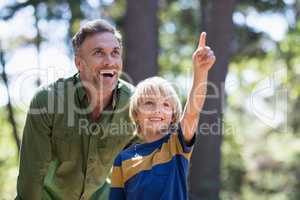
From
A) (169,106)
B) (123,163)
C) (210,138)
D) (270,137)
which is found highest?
(169,106)

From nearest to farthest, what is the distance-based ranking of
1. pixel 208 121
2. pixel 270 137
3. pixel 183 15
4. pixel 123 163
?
pixel 123 163 < pixel 208 121 < pixel 183 15 < pixel 270 137

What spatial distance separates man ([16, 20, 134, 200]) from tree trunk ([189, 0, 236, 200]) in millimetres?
3904

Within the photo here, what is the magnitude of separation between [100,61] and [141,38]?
3.96 m

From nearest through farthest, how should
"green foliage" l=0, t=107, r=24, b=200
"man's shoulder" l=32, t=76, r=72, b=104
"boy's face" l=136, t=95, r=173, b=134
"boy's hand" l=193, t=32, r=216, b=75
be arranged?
"boy's hand" l=193, t=32, r=216, b=75 → "boy's face" l=136, t=95, r=173, b=134 → "man's shoulder" l=32, t=76, r=72, b=104 → "green foliage" l=0, t=107, r=24, b=200

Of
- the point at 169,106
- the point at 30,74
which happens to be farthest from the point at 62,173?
the point at 30,74

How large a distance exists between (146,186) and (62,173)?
2.70 feet

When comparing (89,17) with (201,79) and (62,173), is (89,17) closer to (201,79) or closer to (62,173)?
(62,173)

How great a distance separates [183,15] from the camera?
11.5 metres

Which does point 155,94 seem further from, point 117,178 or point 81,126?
point 81,126

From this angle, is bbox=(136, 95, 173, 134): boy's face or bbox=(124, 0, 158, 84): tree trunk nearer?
bbox=(136, 95, 173, 134): boy's face

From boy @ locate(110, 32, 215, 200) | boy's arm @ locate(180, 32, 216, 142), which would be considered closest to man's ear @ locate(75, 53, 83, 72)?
boy @ locate(110, 32, 215, 200)

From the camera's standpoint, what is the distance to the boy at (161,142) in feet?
9.67

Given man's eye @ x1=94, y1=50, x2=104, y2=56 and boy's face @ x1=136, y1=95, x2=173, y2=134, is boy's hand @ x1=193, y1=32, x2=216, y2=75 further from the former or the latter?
man's eye @ x1=94, y1=50, x2=104, y2=56

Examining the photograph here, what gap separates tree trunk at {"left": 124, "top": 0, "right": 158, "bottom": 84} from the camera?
7.27 metres
